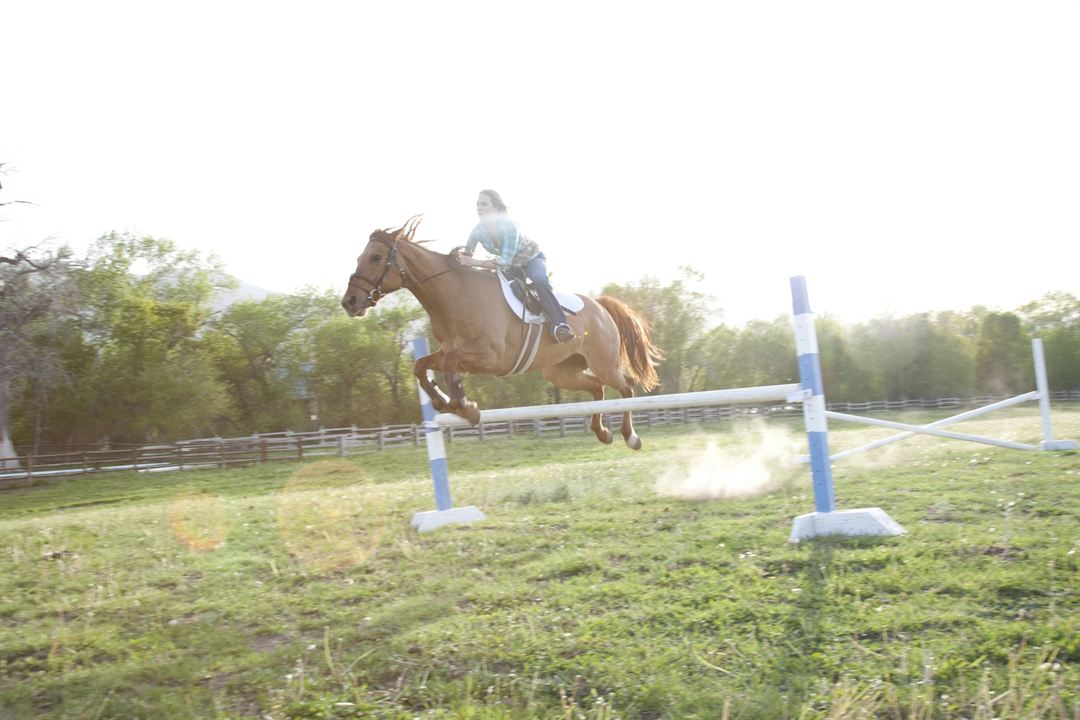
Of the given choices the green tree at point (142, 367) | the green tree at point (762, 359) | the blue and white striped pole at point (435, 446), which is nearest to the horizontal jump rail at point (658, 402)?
the blue and white striped pole at point (435, 446)

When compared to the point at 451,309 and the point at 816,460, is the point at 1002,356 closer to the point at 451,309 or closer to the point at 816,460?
the point at 816,460

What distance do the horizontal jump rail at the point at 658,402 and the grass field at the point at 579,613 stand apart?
0.82 metres

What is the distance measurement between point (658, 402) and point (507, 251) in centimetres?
162

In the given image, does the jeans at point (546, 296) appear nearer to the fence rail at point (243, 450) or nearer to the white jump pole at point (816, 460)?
the white jump pole at point (816, 460)

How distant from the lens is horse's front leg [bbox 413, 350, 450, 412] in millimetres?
5605

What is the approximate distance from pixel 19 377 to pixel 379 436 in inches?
416

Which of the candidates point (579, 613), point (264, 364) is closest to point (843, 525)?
point (579, 613)

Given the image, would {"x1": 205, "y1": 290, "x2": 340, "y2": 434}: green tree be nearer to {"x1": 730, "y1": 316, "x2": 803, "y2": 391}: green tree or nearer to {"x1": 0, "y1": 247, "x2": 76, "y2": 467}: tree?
{"x1": 0, "y1": 247, "x2": 76, "y2": 467}: tree

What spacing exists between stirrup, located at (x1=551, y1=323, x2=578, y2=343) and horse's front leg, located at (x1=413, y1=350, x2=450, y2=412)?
891 mm

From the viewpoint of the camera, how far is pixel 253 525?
21.4ft

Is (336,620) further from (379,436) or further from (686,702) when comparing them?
(379,436)

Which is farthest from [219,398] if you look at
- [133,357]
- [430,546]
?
[430,546]

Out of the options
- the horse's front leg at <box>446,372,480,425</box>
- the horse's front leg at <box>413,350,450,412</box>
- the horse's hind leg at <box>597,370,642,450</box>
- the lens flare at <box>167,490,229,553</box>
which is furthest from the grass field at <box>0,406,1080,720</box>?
the horse's front leg at <box>413,350,450,412</box>

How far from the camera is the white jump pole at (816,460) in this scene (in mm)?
4359
